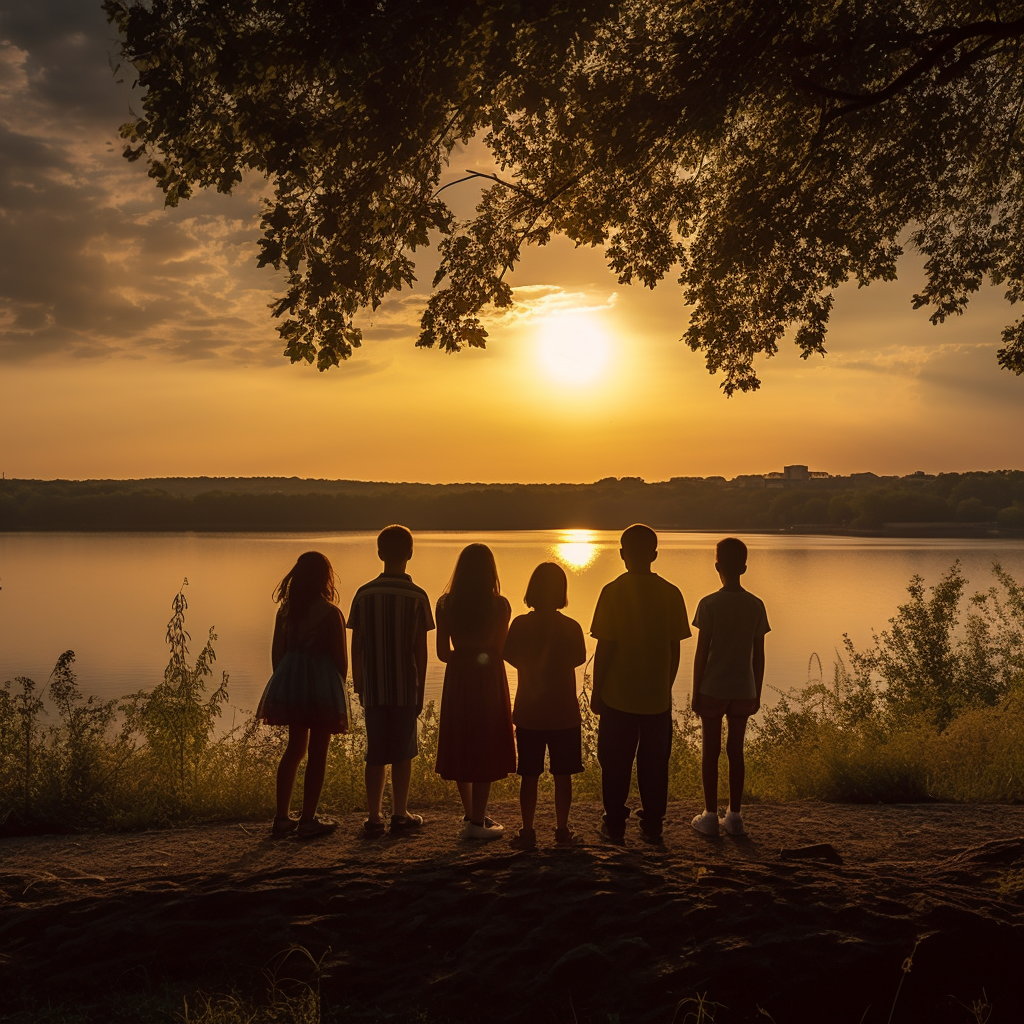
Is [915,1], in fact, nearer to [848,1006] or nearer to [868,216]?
[868,216]

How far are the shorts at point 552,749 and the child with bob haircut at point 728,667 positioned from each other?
0.92m

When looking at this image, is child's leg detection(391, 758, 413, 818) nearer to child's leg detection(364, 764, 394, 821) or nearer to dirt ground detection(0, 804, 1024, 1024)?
child's leg detection(364, 764, 394, 821)

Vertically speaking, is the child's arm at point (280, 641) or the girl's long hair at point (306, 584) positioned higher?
the girl's long hair at point (306, 584)

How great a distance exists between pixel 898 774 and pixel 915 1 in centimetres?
688

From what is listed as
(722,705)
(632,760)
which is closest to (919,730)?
(722,705)

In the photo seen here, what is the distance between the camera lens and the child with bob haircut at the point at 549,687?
5.79m

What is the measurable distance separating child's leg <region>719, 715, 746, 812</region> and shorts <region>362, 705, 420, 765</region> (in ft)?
6.96

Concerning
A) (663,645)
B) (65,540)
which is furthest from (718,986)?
(65,540)

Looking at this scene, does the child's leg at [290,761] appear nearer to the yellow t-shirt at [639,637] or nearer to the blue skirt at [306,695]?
the blue skirt at [306,695]

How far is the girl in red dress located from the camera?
19.1ft

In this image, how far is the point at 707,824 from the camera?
20.7ft

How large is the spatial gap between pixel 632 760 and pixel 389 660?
1.67 m

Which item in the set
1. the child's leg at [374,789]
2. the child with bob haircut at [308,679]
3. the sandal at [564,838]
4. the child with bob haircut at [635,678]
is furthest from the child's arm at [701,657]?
the child with bob haircut at [308,679]

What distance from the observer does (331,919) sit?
14.8 feet
